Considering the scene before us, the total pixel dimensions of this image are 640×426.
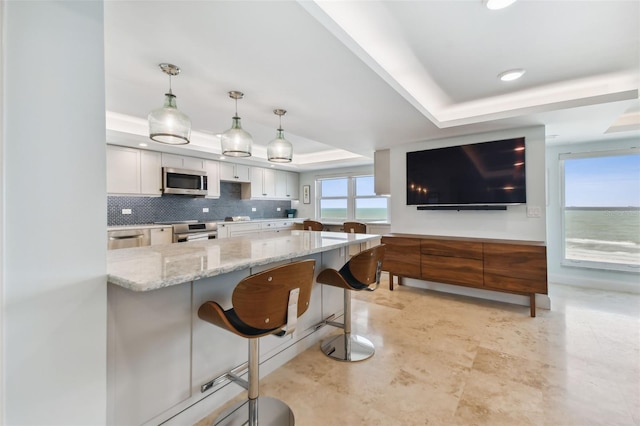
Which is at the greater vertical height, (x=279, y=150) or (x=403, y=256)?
(x=279, y=150)

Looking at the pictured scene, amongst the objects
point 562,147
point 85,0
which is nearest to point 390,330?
point 85,0

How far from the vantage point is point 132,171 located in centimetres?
421

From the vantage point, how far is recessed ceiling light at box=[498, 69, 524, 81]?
2387 mm

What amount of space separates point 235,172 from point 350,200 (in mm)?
2686

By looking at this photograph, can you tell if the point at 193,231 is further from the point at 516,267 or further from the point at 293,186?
the point at 516,267

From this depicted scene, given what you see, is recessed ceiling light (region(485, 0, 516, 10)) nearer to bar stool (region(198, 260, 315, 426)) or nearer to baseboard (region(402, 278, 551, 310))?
bar stool (region(198, 260, 315, 426))

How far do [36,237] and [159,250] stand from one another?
89cm

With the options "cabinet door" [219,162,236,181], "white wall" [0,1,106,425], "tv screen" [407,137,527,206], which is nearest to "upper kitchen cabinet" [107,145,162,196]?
"cabinet door" [219,162,236,181]

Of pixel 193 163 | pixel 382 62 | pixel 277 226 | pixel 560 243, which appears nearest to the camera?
pixel 382 62

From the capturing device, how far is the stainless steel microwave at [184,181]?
4.57 metres

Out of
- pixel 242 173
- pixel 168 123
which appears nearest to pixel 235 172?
pixel 242 173

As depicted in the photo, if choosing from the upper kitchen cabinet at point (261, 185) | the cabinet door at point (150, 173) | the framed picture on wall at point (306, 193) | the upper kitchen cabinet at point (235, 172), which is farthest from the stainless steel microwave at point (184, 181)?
the framed picture on wall at point (306, 193)

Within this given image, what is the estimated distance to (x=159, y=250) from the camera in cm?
175

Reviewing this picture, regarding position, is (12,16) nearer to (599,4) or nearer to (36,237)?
(36,237)
